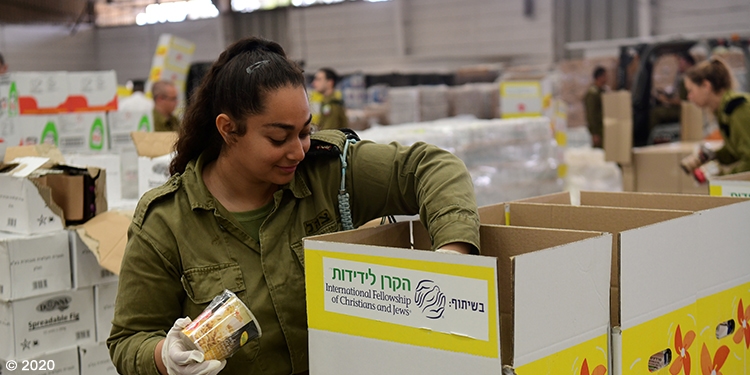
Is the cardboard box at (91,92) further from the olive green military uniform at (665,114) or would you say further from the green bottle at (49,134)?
the olive green military uniform at (665,114)

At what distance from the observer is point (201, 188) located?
1854mm

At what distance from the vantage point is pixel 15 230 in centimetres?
345

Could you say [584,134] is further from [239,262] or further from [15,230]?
[239,262]

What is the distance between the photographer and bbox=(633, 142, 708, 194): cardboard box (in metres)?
6.39

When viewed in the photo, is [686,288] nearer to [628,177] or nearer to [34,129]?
[34,129]

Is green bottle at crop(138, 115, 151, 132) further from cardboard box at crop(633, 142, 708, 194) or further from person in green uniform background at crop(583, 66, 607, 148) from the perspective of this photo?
person in green uniform background at crop(583, 66, 607, 148)

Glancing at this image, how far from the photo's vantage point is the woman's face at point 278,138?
176cm

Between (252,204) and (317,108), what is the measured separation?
→ 275 inches

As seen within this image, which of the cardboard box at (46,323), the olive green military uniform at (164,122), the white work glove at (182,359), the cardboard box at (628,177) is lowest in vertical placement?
the cardboard box at (46,323)

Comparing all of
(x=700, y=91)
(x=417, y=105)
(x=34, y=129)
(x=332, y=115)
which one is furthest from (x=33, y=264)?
(x=417, y=105)

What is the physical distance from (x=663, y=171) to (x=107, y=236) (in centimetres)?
479

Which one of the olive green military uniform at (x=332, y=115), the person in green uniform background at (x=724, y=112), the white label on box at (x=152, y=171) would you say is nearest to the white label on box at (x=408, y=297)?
the white label on box at (x=152, y=171)

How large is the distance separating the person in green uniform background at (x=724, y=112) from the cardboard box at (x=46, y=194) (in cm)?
334

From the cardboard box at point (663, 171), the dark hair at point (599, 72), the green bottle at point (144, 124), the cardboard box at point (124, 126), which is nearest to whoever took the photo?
the cardboard box at point (124, 126)
